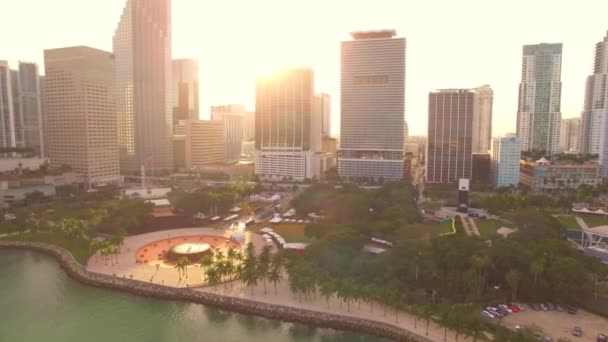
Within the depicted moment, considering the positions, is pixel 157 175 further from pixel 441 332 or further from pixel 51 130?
pixel 441 332

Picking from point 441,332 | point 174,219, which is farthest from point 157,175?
point 441,332

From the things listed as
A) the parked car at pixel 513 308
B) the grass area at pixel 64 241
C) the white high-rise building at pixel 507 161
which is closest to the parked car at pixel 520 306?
the parked car at pixel 513 308

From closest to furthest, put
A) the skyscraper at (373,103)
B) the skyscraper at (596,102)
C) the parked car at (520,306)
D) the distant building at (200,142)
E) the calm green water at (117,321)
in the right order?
1. the calm green water at (117,321)
2. the parked car at (520,306)
3. the skyscraper at (373,103)
4. the skyscraper at (596,102)
5. the distant building at (200,142)

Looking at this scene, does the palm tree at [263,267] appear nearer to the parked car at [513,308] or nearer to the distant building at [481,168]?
the parked car at [513,308]

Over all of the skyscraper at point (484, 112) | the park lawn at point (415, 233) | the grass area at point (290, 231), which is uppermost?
the skyscraper at point (484, 112)

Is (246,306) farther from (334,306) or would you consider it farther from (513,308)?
(513,308)

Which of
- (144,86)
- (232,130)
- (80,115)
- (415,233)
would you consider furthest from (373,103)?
(232,130)
